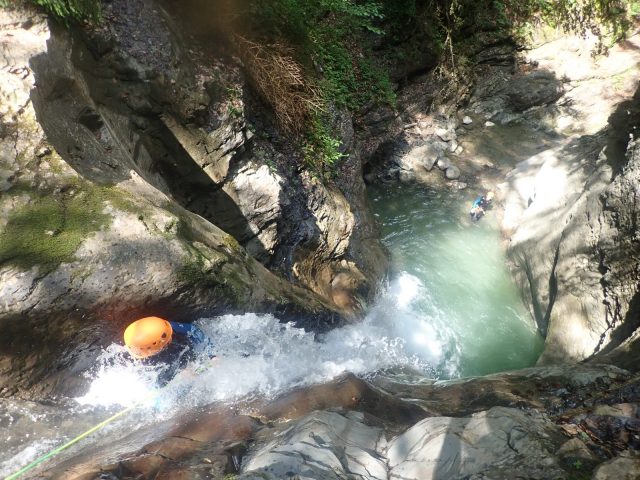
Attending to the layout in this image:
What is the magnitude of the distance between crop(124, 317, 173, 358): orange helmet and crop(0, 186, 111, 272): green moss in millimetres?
884

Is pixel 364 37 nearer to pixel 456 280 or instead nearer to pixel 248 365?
pixel 456 280

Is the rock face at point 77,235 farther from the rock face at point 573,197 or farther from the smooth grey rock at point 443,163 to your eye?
the smooth grey rock at point 443,163

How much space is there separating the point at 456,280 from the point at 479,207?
2351 mm

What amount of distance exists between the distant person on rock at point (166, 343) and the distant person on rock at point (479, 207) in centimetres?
754

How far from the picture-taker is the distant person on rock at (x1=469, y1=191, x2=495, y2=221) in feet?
32.8

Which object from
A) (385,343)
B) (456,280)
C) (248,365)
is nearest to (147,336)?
(248,365)

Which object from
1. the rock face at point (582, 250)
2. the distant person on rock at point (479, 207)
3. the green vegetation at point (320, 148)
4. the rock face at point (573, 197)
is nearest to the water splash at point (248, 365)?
the rock face at point (582, 250)

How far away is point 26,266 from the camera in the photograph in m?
3.63

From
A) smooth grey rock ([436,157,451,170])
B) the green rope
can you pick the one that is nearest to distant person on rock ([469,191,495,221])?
smooth grey rock ([436,157,451,170])

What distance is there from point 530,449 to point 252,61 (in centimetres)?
647

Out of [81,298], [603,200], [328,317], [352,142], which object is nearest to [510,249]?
[603,200]

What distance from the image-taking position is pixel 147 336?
3852 mm

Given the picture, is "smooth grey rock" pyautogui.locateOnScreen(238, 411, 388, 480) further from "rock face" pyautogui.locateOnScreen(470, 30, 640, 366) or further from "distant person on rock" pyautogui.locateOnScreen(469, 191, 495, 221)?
"distant person on rock" pyautogui.locateOnScreen(469, 191, 495, 221)

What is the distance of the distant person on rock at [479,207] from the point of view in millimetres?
10008
